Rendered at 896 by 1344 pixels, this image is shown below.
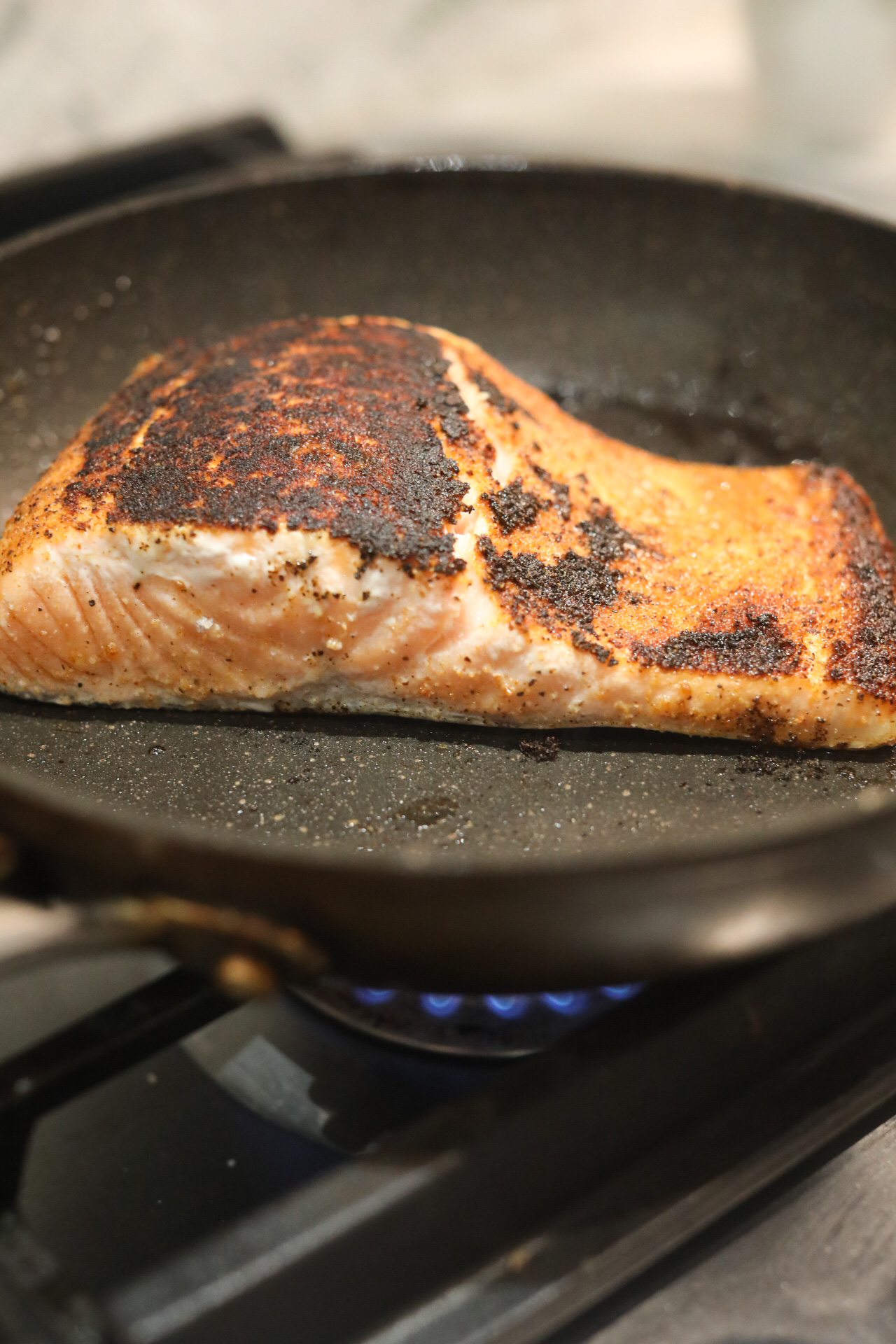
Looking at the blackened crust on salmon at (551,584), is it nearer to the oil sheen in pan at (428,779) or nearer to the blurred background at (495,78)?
the oil sheen in pan at (428,779)

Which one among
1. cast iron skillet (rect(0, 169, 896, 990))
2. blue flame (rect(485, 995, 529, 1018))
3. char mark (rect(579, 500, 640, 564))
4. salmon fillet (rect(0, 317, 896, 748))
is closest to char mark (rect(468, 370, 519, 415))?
salmon fillet (rect(0, 317, 896, 748))

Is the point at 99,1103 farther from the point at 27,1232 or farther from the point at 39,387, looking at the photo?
the point at 39,387

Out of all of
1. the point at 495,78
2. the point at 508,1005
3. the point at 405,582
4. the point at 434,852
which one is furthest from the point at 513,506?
the point at 495,78

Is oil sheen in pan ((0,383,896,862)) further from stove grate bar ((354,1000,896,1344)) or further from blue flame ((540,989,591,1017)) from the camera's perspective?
stove grate bar ((354,1000,896,1344))

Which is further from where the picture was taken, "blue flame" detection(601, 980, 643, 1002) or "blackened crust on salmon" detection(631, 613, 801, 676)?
"blackened crust on salmon" detection(631, 613, 801, 676)

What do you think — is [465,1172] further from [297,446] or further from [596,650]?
[297,446]

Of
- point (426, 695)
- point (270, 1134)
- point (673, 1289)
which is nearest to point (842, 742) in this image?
point (426, 695)
